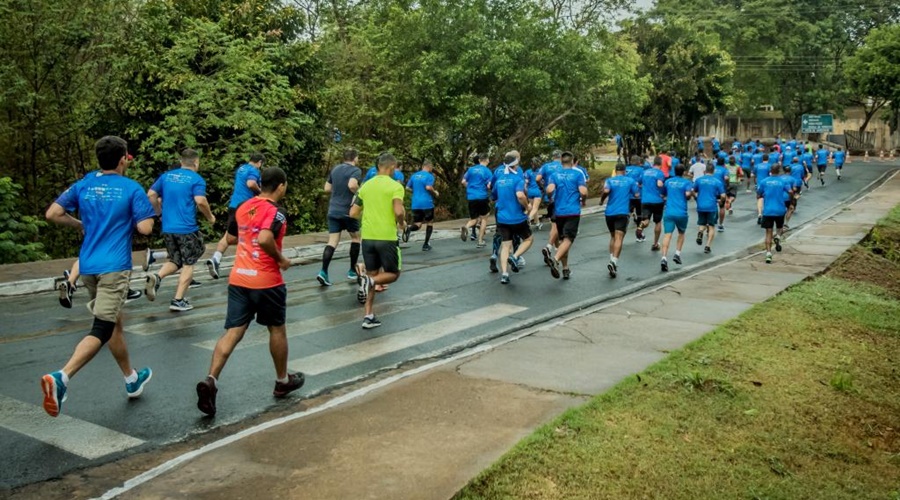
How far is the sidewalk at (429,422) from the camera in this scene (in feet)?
15.1

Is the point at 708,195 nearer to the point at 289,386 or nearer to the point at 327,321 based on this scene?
the point at 327,321

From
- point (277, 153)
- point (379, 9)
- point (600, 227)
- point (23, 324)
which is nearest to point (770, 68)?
point (379, 9)

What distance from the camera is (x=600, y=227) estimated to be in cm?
2208

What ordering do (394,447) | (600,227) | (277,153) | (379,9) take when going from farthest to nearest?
(379,9) < (600,227) < (277,153) < (394,447)

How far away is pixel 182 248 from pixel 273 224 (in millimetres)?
4653

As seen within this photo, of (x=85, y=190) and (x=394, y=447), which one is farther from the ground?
(x=85, y=190)

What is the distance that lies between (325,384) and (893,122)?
208ft

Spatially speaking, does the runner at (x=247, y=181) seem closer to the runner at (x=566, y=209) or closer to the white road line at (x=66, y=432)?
the runner at (x=566, y=209)

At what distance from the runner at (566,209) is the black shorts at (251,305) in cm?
714

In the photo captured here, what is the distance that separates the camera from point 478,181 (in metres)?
16.7

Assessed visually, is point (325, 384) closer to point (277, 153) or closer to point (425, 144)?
point (277, 153)

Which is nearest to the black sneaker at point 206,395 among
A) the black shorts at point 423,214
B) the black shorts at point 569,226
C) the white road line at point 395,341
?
the white road line at point 395,341

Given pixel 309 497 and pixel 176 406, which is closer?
pixel 309 497

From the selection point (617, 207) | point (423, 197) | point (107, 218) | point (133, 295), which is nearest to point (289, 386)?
point (107, 218)
